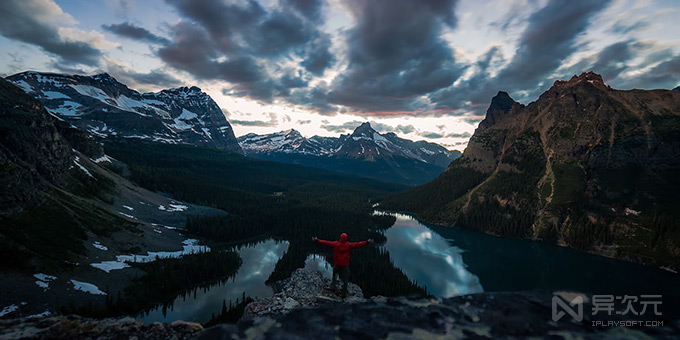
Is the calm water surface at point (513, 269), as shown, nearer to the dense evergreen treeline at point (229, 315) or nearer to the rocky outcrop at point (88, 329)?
the dense evergreen treeline at point (229, 315)

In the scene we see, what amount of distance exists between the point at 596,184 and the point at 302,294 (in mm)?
162016

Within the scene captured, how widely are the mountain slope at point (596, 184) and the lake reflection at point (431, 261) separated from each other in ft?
138

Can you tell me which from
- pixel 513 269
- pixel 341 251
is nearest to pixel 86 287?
pixel 341 251

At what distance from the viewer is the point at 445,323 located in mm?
4711

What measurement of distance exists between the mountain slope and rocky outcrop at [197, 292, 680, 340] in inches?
5688

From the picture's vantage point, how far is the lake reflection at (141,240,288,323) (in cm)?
5865

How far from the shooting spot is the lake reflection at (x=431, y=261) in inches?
3292

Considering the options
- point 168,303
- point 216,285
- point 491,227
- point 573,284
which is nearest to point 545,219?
point 491,227

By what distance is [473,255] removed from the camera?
116m

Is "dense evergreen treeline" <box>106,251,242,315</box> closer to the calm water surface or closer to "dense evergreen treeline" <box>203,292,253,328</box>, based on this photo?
"dense evergreen treeline" <box>203,292,253,328</box>

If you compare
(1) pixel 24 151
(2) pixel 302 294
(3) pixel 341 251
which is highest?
(1) pixel 24 151

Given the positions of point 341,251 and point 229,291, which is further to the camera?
point 229,291

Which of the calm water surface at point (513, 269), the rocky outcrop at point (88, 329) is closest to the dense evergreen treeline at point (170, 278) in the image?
the rocky outcrop at point (88, 329)

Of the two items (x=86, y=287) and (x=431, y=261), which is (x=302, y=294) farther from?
(x=431, y=261)
